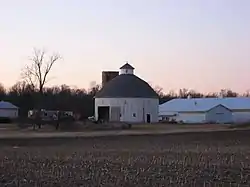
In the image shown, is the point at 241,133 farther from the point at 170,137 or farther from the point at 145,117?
the point at 145,117

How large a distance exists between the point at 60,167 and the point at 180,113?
101m

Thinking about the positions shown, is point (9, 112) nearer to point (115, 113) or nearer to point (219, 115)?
point (115, 113)

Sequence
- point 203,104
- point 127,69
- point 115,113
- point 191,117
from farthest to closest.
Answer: point 203,104, point 191,117, point 127,69, point 115,113

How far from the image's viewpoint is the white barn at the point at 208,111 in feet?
385

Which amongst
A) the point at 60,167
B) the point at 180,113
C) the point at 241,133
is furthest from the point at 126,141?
the point at 180,113

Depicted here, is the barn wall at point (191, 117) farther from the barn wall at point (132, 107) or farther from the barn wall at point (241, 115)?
the barn wall at point (132, 107)

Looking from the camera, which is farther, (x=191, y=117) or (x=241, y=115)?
(x=241, y=115)

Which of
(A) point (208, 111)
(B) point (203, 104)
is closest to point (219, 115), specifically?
(A) point (208, 111)

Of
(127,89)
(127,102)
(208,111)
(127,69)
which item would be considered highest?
(127,69)

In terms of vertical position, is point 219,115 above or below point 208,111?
below

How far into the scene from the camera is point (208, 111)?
116625mm

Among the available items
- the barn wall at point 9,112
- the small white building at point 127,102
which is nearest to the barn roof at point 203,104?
the small white building at point 127,102

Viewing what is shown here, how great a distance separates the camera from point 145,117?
104125 mm

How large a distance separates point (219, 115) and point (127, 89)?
941 inches
